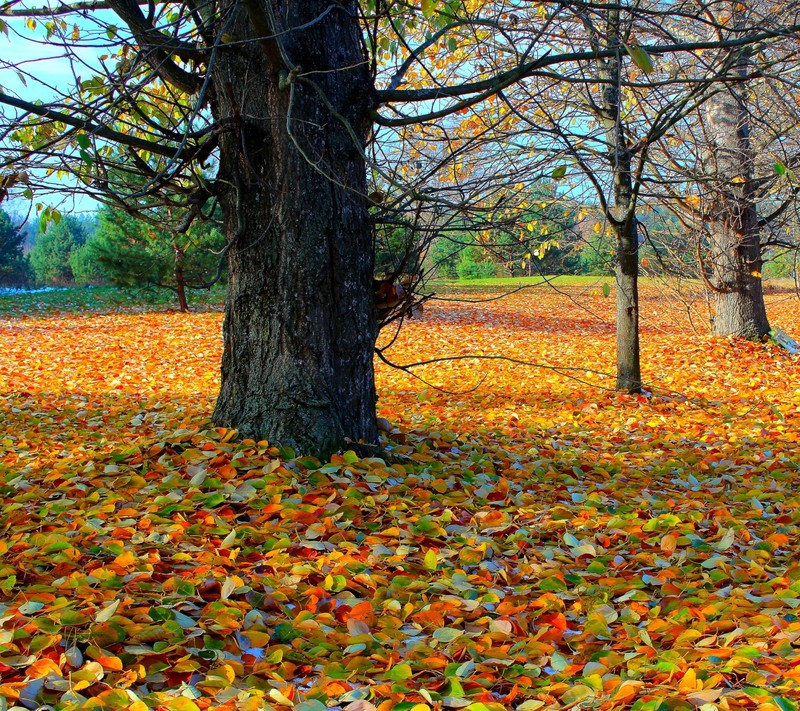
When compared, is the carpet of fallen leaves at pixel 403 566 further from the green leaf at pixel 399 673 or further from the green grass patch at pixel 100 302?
the green grass patch at pixel 100 302

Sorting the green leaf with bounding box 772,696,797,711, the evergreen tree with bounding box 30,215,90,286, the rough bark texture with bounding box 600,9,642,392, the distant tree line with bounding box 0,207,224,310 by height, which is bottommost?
the green leaf with bounding box 772,696,797,711

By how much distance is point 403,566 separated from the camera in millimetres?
2656

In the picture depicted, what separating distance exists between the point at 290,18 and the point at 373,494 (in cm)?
244

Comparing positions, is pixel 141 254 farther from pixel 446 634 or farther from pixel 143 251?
pixel 446 634

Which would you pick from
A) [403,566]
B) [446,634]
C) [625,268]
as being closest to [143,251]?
[625,268]

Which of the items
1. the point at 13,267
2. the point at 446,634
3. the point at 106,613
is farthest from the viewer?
the point at 13,267

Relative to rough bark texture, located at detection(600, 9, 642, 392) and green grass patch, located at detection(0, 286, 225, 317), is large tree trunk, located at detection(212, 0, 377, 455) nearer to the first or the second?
rough bark texture, located at detection(600, 9, 642, 392)

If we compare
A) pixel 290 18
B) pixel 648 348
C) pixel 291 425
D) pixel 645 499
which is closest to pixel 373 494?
pixel 291 425

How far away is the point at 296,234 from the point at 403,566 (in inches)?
68.6

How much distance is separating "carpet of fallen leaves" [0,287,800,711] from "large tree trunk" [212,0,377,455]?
0.28 metres

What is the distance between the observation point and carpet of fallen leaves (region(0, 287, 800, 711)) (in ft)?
6.20

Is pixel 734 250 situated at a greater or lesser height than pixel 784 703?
greater

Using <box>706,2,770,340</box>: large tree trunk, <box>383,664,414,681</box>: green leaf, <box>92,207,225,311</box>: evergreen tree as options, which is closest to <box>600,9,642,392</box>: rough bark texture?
<box>706,2,770,340</box>: large tree trunk

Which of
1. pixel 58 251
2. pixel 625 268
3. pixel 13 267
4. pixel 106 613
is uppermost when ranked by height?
pixel 58 251
